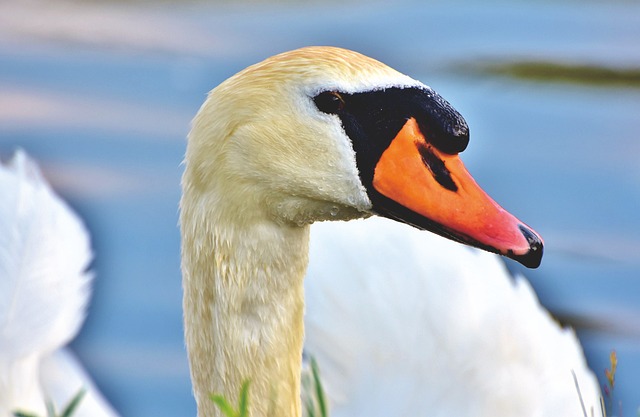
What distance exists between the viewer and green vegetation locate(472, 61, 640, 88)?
6.16m

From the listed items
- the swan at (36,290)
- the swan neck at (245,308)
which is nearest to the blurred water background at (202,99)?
the swan at (36,290)

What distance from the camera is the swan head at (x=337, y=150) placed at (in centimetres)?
212

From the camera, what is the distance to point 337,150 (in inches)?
85.0

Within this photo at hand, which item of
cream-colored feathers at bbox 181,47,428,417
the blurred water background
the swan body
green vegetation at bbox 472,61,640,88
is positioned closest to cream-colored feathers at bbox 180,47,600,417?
cream-colored feathers at bbox 181,47,428,417

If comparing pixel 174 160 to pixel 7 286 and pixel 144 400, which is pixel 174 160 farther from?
pixel 7 286

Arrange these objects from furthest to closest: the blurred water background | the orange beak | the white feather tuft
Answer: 1. the blurred water background
2. the white feather tuft
3. the orange beak

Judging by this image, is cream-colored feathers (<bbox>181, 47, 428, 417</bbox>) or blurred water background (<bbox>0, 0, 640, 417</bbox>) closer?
cream-colored feathers (<bbox>181, 47, 428, 417</bbox>)

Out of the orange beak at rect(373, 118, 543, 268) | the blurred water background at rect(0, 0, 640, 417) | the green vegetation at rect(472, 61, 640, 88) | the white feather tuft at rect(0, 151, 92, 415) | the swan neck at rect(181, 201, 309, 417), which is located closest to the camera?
the orange beak at rect(373, 118, 543, 268)

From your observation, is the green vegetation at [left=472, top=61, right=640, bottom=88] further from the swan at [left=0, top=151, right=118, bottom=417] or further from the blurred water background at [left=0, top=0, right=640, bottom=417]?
the swan at [left=0, top=151, right=118, bottom=417]

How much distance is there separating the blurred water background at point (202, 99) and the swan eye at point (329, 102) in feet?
8.12

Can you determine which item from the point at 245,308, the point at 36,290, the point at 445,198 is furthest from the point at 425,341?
the point at 445,198

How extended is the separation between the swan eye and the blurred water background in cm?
247

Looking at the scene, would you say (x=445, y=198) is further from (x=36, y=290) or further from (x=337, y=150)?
(x=36, y=290)

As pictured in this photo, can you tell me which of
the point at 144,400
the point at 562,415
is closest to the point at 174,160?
the point at 144,400
